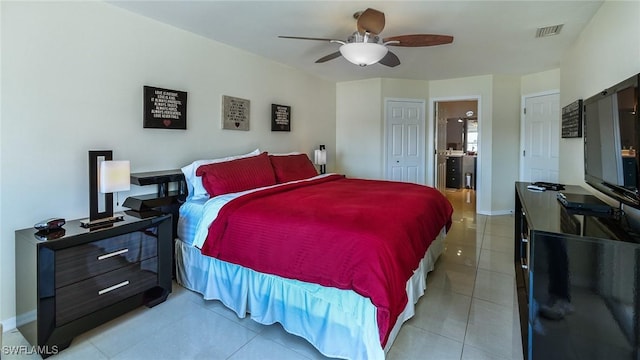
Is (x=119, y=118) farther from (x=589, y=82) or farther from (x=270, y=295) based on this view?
(x=589, y=82)

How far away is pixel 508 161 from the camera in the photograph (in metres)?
5.20

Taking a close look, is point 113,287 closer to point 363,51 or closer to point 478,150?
point 363,51

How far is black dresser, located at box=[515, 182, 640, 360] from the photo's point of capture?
50.8 inches

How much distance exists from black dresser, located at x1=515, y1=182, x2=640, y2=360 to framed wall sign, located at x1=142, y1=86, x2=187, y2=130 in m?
2.95

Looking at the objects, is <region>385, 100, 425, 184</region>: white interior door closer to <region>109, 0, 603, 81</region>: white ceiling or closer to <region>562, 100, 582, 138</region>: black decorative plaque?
<region>109, 0, 603, 81</region>: white ceiling

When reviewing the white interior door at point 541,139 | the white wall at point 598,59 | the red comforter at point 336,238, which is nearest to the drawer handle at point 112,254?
the red comforter at point 336,238

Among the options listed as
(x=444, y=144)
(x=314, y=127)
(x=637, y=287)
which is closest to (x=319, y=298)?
(x=637, y=287)

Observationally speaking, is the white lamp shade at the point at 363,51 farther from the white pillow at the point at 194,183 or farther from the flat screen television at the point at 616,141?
the white pillow at the point at 194,183

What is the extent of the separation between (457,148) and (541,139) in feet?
13.9

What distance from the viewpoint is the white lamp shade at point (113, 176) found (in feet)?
7.10

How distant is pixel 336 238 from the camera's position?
1750mm

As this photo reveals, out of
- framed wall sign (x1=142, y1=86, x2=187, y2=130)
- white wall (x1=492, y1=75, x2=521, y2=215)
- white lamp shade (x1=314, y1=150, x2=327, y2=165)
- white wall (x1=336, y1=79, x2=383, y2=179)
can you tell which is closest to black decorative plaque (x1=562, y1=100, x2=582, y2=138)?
white wall (x1=492, y1=75, x2=521, y2=215)

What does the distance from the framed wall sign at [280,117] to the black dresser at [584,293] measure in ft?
10.9

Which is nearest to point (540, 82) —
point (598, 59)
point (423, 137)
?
point (423, 137)
